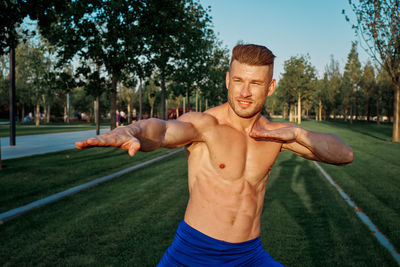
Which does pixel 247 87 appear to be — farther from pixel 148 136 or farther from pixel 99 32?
pixel 99 32

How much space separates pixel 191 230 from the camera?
248cm

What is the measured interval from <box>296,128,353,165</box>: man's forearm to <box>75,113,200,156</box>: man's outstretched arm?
0.84 metres

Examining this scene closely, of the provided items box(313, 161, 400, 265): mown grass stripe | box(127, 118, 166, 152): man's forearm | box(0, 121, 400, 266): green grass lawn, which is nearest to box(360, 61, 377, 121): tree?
box(0, 121, 400, 266): green grass lawn

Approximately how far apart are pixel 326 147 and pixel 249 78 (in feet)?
2.64

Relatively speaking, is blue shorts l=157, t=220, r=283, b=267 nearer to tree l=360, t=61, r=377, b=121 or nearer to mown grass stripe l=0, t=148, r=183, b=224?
mown grass stripe l=0, t=148, r=183, b=224

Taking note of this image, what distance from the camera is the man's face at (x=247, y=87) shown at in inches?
97.7

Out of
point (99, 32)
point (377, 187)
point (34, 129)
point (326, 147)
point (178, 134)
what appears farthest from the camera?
point (34, 129)

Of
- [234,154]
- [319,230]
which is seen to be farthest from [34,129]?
[234,154]

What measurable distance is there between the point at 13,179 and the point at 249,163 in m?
8.90

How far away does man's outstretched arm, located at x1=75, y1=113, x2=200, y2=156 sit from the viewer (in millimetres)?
1653

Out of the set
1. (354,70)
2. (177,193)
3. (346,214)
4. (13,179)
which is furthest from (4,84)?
(354,70)

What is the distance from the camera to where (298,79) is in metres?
64.0

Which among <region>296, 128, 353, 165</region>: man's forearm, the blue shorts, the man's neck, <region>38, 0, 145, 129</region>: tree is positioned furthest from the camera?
<region>38, 0, 145, 129</region>: tree

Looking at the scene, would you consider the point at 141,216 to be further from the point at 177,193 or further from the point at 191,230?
the point at 191,230
